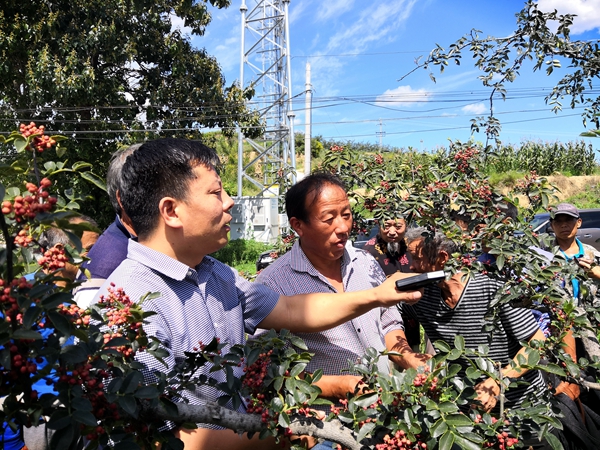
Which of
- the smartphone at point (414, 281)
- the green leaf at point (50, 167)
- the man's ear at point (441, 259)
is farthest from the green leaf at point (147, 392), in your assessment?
the man's ear at point (441, 259)

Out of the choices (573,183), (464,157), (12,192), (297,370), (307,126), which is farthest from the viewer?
(573,183)

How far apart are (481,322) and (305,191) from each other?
3.27ft

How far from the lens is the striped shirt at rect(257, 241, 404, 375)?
205cm

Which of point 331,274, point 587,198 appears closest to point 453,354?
point 331,274

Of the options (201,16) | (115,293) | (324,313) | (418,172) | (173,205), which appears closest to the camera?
(115,293)

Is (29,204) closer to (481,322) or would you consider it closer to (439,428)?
(439,428)

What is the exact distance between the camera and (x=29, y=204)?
2.92 feet

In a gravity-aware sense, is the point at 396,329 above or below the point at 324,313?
below

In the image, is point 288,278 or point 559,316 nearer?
point 559,316

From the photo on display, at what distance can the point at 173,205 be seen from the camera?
147 cm

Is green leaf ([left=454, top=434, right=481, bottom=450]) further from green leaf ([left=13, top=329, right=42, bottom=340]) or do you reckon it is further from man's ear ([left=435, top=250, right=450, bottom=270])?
man's ear ([left=435, top=250, right=450, bottom=270])

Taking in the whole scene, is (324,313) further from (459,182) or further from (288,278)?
(459,182)

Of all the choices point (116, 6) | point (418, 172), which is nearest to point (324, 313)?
point (418, 172)

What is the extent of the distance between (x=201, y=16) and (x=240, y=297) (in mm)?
10891
